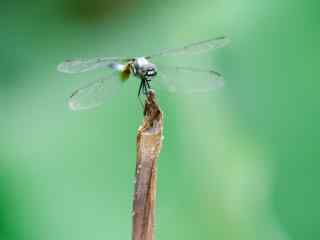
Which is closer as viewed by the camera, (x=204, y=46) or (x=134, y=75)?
(x=134, y=75)

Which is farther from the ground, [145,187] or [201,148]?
[201,148]

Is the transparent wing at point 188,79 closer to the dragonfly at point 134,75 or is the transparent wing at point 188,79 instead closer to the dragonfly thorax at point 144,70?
the dragonfly at point 134,75

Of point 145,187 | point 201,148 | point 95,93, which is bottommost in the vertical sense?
point 145,187

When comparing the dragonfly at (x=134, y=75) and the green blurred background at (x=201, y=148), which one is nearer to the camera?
the green blurred background at (x=201, y=148)

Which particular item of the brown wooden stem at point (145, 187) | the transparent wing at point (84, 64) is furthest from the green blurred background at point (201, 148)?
the brown wooden stem at point (145, 187)

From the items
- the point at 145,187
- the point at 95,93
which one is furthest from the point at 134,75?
the point at 145,187

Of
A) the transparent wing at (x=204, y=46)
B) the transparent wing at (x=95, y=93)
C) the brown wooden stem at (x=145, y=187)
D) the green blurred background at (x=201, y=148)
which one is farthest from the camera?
the transparent wing at (x=204, y=46)

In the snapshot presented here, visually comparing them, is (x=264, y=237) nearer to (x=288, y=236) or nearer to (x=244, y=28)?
(x=288, y=236)

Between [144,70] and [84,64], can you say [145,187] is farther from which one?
[84,64]
